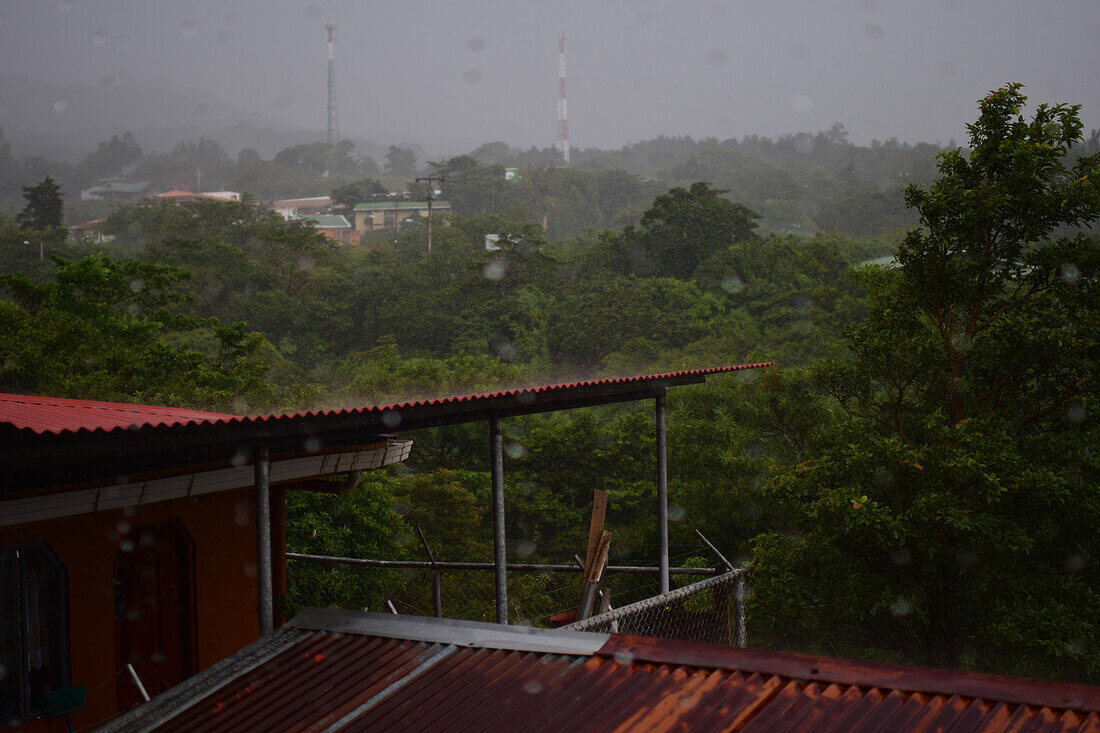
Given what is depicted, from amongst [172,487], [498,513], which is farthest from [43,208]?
[498,513]

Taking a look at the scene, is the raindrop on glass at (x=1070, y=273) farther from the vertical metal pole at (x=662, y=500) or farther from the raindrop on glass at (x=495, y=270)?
the raindrop on glass at (x=495, y=270)

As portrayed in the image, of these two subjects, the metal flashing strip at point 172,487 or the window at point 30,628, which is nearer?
the metal flashing strip at point 172,487

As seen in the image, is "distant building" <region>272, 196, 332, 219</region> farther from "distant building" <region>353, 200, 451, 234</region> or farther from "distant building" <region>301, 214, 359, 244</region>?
"distant building" <region>301, 214, 359, 244</region>

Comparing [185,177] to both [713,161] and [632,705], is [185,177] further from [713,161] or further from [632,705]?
[632,705]

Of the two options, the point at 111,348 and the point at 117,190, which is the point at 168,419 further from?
the point at 117,190

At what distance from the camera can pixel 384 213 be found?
277ft

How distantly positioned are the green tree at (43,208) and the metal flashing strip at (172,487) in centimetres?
5338

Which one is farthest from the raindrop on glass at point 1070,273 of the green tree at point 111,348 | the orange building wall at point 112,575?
the green tree at point 111,348

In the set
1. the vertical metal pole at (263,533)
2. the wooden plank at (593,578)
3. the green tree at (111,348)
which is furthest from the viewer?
the green tree at (111,348)

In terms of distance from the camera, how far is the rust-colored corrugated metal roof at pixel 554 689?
2961 millimetres

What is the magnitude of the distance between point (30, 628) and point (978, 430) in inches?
373

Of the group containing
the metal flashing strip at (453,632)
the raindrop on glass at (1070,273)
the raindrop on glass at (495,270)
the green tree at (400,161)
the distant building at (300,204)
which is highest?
the green tree at (400,161)

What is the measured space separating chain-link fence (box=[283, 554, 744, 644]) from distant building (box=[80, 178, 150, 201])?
109 metres

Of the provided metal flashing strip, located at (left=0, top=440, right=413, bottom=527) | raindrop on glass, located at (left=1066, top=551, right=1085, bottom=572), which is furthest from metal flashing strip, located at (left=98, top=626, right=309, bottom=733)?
raindrop on glass, located at (left=1066, top=551, right=1085, bottom=572)
